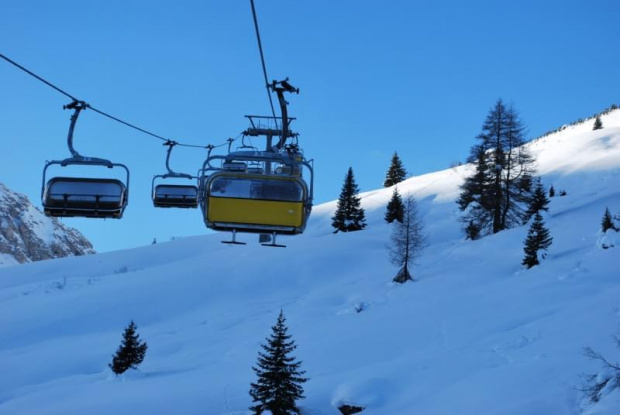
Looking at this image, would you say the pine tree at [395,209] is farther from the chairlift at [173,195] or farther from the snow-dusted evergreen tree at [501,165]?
the chairlift at [173,195]

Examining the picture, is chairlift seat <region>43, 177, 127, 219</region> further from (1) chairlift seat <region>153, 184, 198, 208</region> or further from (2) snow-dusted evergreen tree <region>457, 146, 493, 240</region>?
(2) snow-dusted evergreen tree <region>457, 146, 493, 240</region>

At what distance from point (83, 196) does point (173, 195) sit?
4310 millimetres

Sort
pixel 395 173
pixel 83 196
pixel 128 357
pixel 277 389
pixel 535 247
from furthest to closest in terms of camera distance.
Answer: pixel 395 173 < pixel 535 247 < pixel 128 357 < pixel 277 389 < pixel 83 196

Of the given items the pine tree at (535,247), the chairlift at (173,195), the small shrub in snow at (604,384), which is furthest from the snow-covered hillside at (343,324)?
the chairlift at (173,195)

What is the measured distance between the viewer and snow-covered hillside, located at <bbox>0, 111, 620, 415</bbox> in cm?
1509

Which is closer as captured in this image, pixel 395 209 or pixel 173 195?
pixel 173 195

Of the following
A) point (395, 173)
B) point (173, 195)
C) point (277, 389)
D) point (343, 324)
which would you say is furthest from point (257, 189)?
point (395, 173)

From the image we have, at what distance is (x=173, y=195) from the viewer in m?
12.6

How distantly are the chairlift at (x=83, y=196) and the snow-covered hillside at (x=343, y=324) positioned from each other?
939cm

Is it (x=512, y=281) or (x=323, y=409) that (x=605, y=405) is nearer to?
(x=323, y=409)

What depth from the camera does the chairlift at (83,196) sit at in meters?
8.17

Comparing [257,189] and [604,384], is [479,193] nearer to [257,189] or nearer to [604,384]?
[604,384]

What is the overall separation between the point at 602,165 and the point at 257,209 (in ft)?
178

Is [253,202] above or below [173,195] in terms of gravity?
below
